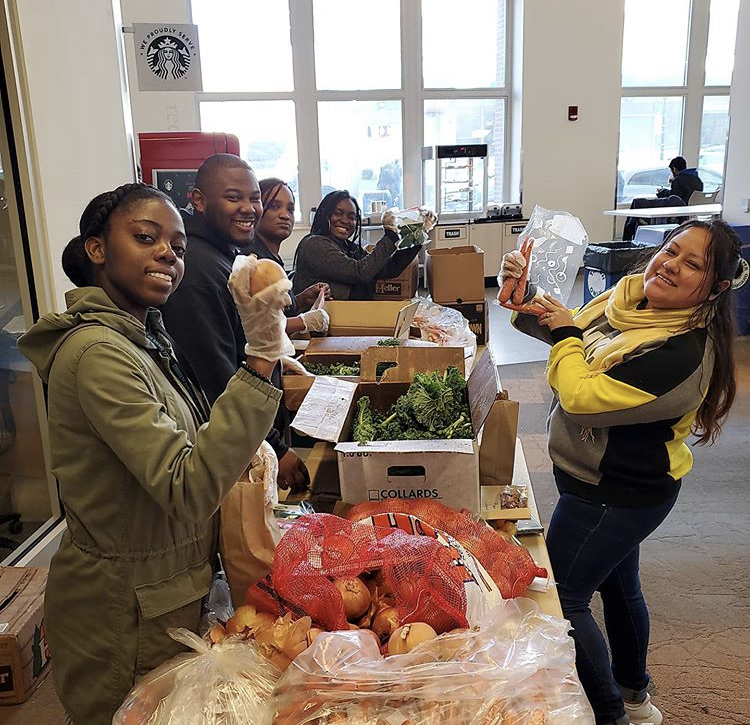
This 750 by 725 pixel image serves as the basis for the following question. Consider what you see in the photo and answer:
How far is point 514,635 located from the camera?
3.32 ft

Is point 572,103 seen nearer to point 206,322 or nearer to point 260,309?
point 206,322

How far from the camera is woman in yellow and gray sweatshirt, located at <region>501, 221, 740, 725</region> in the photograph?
145 centimetres

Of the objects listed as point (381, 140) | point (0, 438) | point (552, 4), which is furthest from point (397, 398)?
point (552, 4)

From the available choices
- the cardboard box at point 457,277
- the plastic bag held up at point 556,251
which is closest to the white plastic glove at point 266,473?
the plastic bag held up at point 556,251

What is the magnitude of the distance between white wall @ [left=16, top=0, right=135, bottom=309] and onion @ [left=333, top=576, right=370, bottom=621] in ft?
6.20

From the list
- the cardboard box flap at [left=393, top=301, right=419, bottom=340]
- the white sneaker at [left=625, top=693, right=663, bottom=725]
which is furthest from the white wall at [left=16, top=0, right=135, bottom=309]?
the white sneaker at [left=625, top=693, right=663, bottom=725]

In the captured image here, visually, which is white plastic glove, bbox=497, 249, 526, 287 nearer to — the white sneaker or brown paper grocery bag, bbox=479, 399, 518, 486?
brown paper grocery bag, bbox=479, 399, 518, 486

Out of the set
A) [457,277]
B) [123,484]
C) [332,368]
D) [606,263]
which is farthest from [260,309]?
[606,263]

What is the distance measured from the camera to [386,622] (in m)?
1.02

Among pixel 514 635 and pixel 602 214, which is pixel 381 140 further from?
pixel 514 635

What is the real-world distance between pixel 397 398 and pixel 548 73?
23.7ft

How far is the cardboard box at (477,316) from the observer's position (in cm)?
291

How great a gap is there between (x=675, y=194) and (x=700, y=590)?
645 centimetres

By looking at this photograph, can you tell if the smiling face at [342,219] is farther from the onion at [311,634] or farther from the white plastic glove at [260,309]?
the onion at [311,634]
